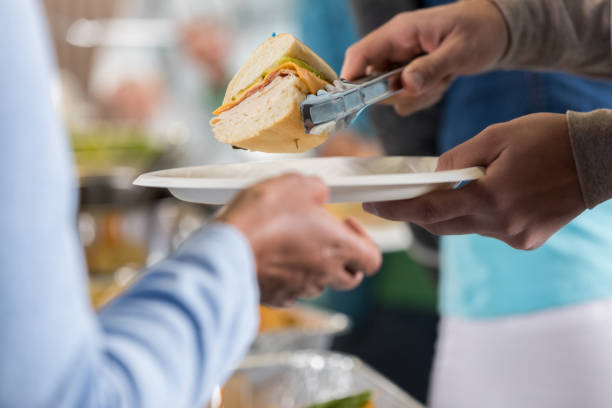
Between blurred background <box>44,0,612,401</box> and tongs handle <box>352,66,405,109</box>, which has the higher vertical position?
tongs handle <box>352,66,405,109</box>

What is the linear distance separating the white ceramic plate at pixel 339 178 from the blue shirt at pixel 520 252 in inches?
3.1

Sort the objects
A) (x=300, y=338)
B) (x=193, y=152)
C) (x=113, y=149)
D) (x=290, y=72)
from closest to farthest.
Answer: (x=290, y=72), (x=300, y=338), (x=193, y=152), (x=113, y=149)

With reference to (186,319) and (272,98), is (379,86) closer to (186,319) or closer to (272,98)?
(272,98)

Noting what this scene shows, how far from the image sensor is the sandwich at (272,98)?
0.49 m

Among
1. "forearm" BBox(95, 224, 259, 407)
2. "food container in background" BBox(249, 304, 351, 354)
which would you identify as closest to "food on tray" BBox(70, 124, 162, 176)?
"food container in background" BBox(249, 304, 351, 354)

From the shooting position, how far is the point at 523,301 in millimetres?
751

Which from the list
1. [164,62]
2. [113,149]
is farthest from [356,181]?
[164,62]

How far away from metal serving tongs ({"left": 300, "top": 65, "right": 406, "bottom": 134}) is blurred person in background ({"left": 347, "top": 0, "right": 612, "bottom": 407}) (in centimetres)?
10

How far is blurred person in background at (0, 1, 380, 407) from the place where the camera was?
0.26 metres

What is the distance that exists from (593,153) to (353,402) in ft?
0.99

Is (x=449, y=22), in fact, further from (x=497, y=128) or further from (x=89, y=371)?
(x=89, y=371)

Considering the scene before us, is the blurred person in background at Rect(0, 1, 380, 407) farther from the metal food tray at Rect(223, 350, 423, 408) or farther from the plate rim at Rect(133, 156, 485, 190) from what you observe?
the metal food tray at Rect(223, 350, 423, 408)

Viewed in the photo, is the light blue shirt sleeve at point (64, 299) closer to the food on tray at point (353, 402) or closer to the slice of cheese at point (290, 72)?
the slice of cheese at point (290, 72)

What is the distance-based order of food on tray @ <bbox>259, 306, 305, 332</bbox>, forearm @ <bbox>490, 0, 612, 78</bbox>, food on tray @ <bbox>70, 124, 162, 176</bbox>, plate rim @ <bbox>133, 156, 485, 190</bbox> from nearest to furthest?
plate rim @ <bbox>133, 156, 485, 190</bbox> → forearm @ <bbox>490, 0, 612, 78</bbox> → food on tray @ <bbox>259, 306, 305, 332</bbox> → food on tray @ <bbox>70, 124, 162, 176</bbox>
